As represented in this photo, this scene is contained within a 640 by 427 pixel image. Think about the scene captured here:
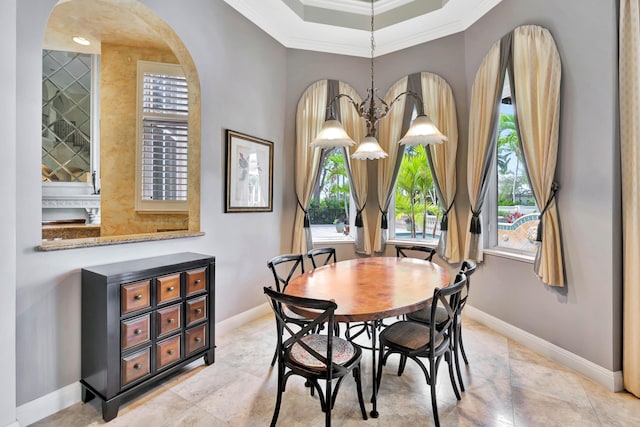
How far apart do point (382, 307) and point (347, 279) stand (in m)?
0.61

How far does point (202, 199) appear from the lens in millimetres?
2830

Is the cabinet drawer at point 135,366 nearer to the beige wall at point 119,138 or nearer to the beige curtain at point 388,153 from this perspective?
the beige wall at point 119,138

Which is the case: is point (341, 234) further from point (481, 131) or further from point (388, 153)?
point (481, 131)

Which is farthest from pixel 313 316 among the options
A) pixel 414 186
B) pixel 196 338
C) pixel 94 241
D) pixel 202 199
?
pixel 414 186

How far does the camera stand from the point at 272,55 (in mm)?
A: 3662

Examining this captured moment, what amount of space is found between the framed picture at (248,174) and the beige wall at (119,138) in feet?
3.41

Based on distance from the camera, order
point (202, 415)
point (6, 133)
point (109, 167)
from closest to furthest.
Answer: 1. point (6, 133)
2. point (202, 415)
3. point (109, 167)

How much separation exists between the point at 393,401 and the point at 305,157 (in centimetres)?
282

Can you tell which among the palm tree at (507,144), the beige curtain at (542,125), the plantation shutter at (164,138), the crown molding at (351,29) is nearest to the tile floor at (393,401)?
the beige curtain at (542,125)

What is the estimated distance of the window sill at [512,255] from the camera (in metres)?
2.79

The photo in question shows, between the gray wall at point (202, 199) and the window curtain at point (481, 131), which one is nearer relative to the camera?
the gray wall at point (202, 199)

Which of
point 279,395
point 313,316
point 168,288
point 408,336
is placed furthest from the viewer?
point 168,288

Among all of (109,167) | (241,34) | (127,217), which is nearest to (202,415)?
(127,217)

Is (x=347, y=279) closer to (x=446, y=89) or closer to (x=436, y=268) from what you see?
(x=436, y=268)
